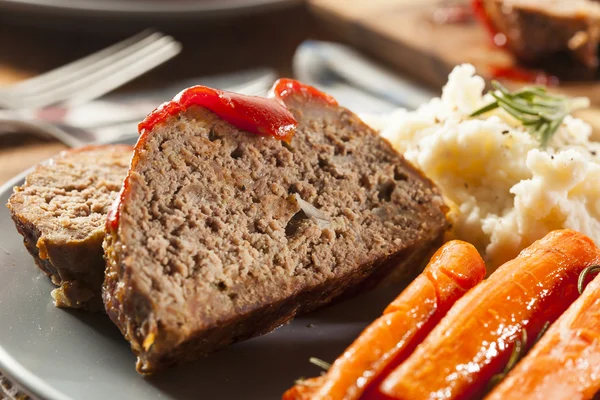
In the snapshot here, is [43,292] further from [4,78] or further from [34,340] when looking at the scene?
[4,78]

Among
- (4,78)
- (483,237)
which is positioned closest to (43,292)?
(483,237)

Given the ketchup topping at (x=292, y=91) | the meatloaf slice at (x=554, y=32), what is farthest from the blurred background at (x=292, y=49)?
the ketchup topping at (x=292, y=91)

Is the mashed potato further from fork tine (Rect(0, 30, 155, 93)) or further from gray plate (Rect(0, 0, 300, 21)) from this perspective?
gray plate (Rect(0, 0, 300, 21))

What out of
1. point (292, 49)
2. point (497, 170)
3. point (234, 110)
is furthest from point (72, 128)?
point (292, 49)

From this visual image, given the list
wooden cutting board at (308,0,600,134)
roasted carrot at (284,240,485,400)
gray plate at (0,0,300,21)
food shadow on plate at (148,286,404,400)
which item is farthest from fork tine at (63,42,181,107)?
roasted carrot at (284,240,485,400)

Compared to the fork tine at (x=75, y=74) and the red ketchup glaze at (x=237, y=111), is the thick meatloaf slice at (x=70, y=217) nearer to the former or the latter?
the red ketchup glaze at (x=237, y=111)
